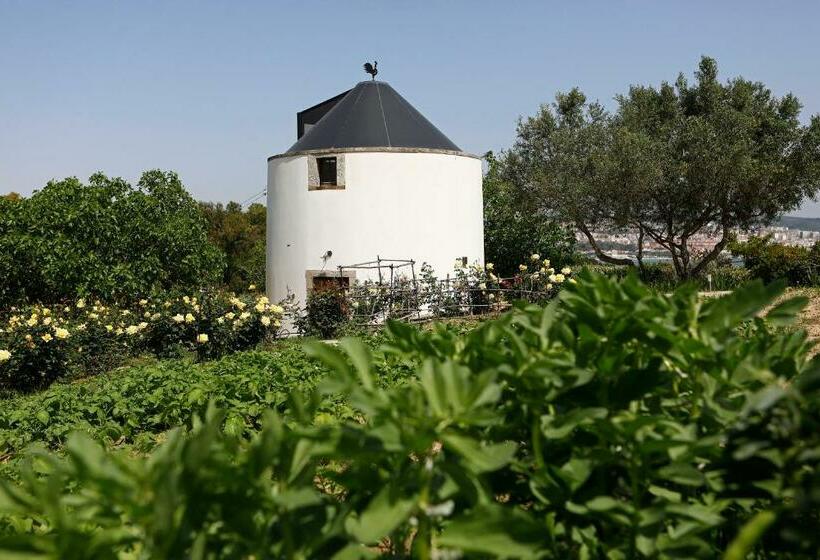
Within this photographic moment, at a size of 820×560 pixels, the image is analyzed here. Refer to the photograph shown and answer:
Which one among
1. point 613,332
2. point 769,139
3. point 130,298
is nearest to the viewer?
point 613,332

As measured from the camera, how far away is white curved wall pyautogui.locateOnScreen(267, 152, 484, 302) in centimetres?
1884

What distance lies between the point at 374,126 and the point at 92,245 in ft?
28.3

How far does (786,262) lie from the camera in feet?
59.9

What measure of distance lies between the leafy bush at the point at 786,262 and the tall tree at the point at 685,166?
3.41m

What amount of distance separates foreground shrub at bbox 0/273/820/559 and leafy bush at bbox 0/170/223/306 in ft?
69.0

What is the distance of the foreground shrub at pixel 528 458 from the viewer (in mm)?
895

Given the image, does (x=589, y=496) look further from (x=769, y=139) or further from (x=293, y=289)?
(x=769, y=139)

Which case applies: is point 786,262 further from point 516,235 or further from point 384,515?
point 384,515

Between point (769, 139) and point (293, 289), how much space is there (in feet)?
49.0

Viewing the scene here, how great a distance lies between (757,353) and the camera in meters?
1.20

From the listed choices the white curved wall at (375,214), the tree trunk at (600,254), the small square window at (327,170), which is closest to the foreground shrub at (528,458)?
the white curved wall at (375,214)

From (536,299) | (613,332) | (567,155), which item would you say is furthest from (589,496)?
(567,155)

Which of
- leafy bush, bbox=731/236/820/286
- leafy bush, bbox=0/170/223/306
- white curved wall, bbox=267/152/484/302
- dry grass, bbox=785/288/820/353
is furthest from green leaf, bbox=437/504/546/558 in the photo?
leafy bush, bbox=0/170/223/306

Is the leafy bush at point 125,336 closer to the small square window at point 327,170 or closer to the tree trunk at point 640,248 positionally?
the small square window at point 327,170
